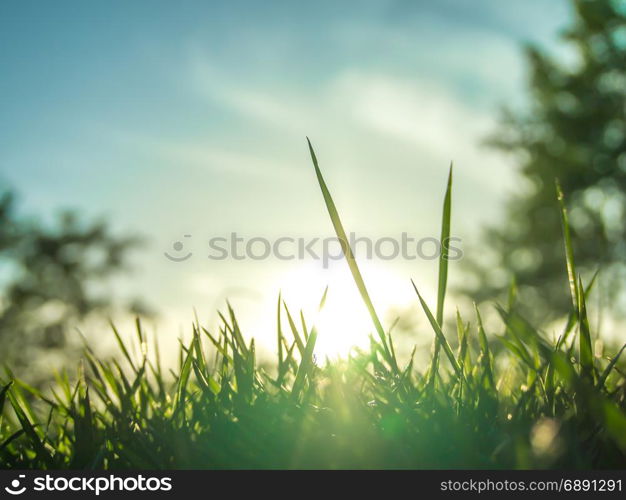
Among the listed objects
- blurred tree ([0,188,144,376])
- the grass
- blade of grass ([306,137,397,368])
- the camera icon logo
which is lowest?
the camera icon logo

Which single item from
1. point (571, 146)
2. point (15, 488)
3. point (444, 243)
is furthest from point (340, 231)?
point (571, 146)

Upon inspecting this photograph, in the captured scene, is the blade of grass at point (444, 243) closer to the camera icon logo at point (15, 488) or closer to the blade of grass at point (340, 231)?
the blade of grass at point (340, 231)

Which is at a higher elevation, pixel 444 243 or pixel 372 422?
pixel 444 243

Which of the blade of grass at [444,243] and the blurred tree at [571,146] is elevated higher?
the blurred tree at [571,146]

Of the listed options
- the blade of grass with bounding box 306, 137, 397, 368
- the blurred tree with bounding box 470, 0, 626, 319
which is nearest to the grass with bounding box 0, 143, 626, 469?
the blade of grass with bounding box 306, 137, 397, 368

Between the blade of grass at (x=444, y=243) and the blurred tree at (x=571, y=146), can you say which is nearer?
the blade of grass at (x=444, y=243)

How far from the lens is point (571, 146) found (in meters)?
18.8

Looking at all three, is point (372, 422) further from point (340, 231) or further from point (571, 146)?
point (571, 146)

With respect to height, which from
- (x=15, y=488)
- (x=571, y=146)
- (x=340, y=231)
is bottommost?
(x=15, y=488)

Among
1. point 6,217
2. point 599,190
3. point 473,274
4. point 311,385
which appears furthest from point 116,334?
point 6,217

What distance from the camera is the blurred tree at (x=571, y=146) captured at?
18.0 meters

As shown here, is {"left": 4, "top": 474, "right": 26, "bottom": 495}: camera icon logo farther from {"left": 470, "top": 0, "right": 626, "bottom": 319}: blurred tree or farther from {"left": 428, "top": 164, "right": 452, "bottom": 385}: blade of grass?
{"left": 470, "top": 0, "right": 626, "bottom": 319}: blurred tree

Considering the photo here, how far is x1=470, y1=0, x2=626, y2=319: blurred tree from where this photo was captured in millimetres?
18016

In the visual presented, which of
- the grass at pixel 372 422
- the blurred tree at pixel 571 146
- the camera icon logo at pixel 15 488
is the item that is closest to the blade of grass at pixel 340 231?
the grass at pixel 372 422
